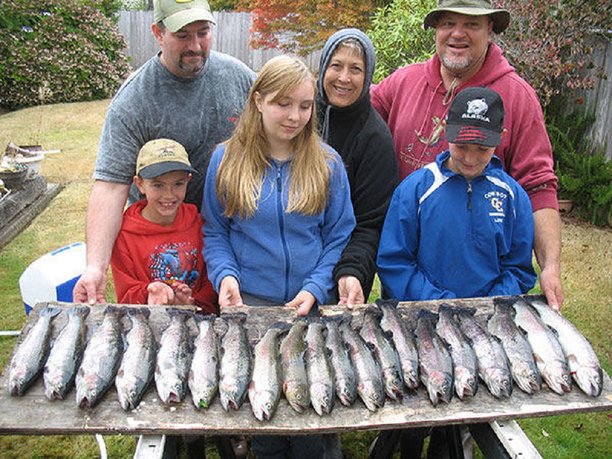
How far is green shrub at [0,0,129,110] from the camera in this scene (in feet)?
56.4

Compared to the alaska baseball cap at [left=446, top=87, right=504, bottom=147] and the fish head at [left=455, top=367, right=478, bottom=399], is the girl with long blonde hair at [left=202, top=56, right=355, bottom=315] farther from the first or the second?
the fish head at [left=455, top=367, right=478, bottom=399]

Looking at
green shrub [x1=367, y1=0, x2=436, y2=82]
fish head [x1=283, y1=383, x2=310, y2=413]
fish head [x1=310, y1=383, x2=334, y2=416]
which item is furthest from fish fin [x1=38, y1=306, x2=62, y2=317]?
green shrub [x1=367, y1=0, x2=436, y2=82]

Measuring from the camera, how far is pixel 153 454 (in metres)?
2.69

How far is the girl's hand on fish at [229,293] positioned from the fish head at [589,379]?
1913 millimetres

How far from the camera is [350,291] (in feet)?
12.0

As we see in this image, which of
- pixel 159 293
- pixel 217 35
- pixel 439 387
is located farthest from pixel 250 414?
pixel 217 35

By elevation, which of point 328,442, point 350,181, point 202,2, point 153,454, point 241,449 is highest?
point 202,2

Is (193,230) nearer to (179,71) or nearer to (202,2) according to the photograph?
(179,71)

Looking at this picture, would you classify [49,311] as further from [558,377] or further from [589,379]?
[589,379]

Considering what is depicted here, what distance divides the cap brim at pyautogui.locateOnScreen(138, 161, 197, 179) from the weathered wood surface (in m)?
1.37

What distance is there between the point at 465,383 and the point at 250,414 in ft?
3.52

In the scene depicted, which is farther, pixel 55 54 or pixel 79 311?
pixel 55 54

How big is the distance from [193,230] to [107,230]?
1.83 ft

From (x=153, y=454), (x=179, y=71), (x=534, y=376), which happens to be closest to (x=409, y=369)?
(x=534, y=376)
